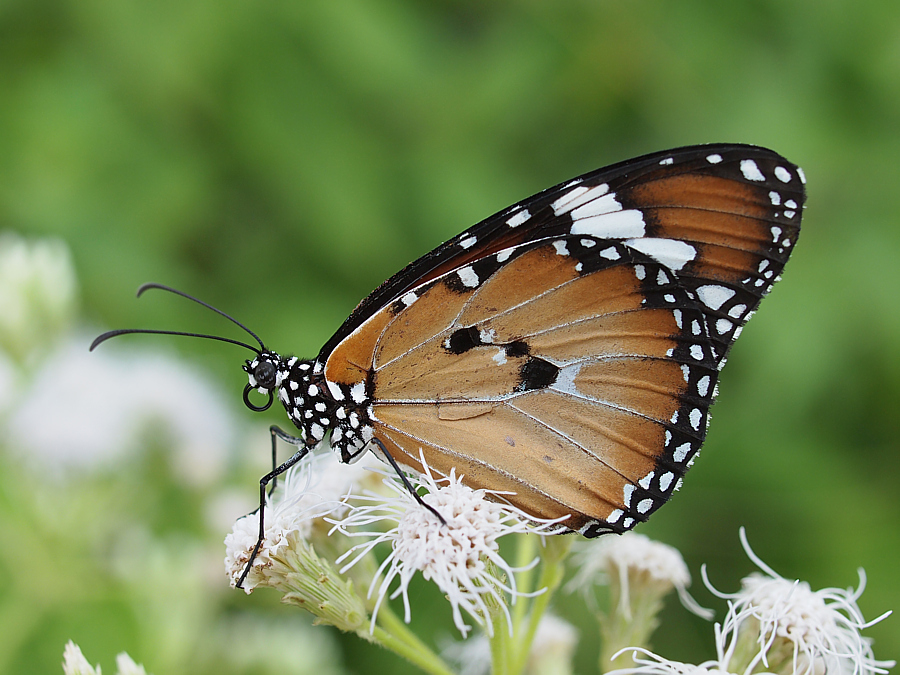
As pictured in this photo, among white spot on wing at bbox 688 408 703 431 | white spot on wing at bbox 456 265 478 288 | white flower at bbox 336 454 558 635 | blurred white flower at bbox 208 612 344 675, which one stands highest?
white spot on wing at bbox 456 265 478 288

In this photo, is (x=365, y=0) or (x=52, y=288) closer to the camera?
(x=52, y=288)

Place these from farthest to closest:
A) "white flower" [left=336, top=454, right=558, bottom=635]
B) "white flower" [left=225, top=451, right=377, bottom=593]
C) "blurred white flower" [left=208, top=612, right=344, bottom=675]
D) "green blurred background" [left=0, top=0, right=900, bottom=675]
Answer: "green blurred background" [left=0, top=0, right=900, bottom=675], "blurred white flower" [left=208, top=612, right=344, bottom=675], "white flower" [left=225, top=451, right=377, bottom=593], "white flower" [left=336, top=454, right=558, bottom=635]

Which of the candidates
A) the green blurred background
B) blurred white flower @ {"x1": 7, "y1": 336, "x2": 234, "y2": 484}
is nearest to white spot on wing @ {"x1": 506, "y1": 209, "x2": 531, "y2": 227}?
the green blurred background

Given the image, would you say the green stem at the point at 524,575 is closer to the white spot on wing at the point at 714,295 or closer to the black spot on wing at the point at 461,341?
the black spot on wing at the point at 461,341

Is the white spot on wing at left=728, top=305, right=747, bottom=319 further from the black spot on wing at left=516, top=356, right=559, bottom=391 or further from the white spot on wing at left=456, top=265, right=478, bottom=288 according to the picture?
the white spot on wing at left=456, top=265, right=478, bottom=288

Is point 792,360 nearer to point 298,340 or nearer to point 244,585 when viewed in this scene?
point 298,340

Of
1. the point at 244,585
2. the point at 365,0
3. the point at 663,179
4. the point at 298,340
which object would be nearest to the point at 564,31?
the point at 365,0
